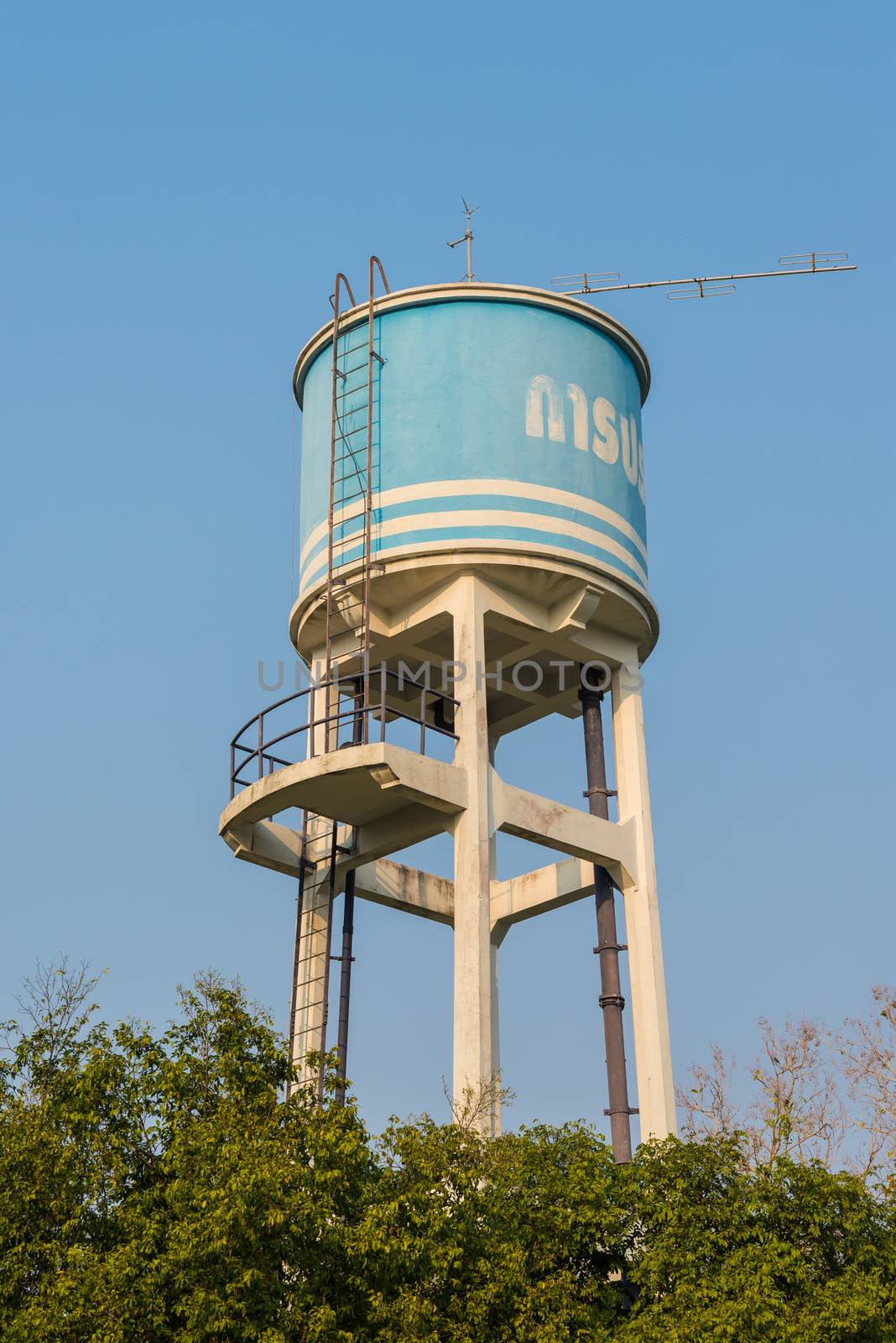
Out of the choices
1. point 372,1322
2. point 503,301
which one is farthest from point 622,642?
point 372,1322

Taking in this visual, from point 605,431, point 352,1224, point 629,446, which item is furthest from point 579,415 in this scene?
point 352,1224

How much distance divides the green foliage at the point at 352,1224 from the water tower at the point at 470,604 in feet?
11.9

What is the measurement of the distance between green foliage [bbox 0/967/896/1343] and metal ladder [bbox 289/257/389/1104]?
13.7 feet

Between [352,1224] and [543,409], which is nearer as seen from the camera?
[352,1224]

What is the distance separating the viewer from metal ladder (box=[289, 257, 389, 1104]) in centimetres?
2422

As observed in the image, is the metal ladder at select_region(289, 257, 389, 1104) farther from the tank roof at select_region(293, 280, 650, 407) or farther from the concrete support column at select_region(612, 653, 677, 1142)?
the concrete support column at select_region(612, 653, 677, 1142)

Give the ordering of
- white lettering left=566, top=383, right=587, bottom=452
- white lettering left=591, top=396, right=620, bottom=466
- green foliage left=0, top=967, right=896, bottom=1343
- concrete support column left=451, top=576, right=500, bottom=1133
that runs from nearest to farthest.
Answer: green foliage left=0, top=967, right=896, bottom=1343, concrete support column left=451, top=576, right=500, bottom=1133, white lettering left=566, top=383, right=587, bottom=452, white lettering left=591, top=396, right=620, bottom=466

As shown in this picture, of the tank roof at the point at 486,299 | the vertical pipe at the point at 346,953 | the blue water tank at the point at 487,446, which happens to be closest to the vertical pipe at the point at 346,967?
the vertical pipe at the point at 346,953

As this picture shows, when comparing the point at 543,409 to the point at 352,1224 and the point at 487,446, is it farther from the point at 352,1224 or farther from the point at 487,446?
the point at 352,1224

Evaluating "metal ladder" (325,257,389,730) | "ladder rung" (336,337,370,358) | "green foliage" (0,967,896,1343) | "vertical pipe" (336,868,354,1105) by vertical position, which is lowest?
"green foliage" (0,967,896,1343)

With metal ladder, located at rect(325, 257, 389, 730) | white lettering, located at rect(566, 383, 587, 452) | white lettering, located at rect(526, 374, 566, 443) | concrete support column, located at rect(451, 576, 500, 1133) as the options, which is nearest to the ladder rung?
metal ladder, located at rect(325, 257, 389, 730)

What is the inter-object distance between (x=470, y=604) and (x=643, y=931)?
5031 millimetres

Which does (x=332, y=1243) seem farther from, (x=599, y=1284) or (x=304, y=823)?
(x=304, y=823)

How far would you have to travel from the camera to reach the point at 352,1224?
1769 cm
